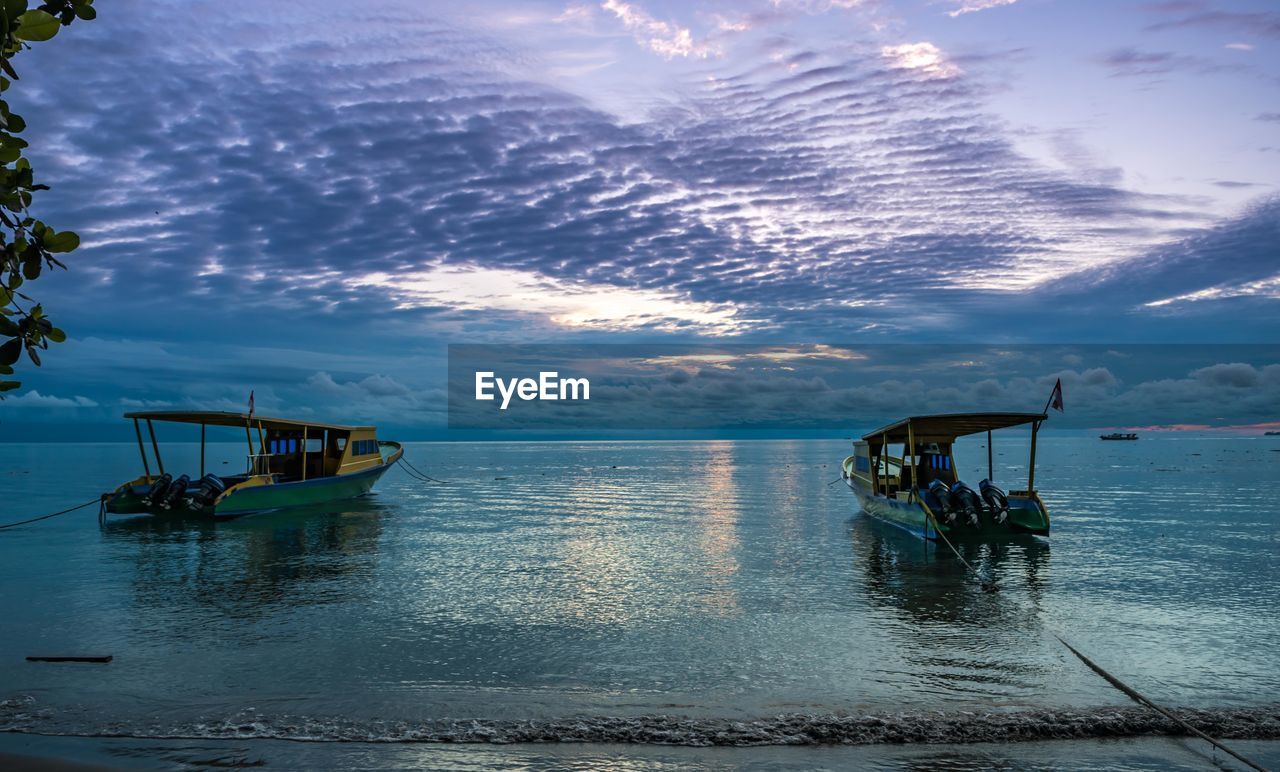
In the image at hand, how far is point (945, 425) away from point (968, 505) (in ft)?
15.3

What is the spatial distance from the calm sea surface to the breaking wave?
62 millimetres

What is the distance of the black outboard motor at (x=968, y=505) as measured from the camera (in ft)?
82.4

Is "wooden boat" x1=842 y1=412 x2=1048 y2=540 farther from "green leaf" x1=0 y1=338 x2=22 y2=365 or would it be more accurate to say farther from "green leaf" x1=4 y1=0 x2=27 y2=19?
"green leaf" x1=4 y1=0 x2=27 y2=19

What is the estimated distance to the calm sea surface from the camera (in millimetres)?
10008

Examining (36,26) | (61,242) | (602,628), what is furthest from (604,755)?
(36,26)

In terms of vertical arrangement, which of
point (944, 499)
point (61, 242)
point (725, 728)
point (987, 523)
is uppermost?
point (61, 242)

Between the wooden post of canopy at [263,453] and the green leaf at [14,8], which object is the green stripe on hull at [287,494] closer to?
the wooden post of canopy at [263,453]

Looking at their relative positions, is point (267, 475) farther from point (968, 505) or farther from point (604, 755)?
point (604, 755)

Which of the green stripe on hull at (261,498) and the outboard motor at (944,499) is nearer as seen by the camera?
the outboard motor at (944,499)

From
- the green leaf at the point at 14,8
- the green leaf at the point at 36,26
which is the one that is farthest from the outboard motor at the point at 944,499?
the green leaf at the point at 14,8

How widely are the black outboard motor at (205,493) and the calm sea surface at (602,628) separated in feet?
4.59

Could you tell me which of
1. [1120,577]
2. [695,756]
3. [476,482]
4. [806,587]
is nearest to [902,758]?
[695,756]

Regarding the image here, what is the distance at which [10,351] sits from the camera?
425 centimetres

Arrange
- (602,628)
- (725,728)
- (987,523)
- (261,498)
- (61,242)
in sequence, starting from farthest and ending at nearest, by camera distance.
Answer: (261,498), (987,523), (602,628), (725,728), (61,242)
